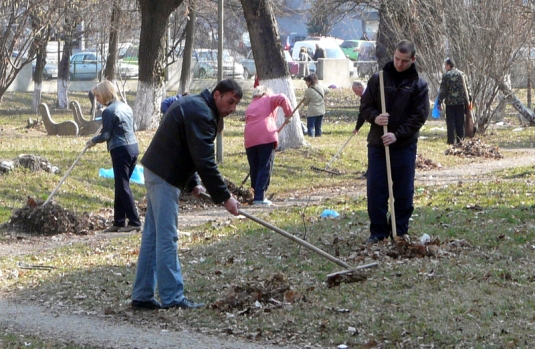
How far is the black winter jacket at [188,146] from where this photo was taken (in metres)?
6.46

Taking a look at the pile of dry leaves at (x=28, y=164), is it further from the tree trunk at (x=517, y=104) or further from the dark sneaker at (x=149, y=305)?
the tree trunk at (x=517, y=104)

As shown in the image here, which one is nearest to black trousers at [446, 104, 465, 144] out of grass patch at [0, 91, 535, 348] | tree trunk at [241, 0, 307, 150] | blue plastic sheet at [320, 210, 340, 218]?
tree trunk at [241, 0, 307, 150]

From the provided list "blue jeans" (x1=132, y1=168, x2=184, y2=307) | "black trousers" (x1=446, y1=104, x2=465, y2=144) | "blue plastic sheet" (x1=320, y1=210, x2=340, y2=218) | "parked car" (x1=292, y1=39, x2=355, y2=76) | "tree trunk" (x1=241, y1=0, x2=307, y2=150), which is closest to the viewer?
"blue jeans" (x1=132, y1=168, x2=184, y2=307)

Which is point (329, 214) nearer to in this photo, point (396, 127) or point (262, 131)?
point (262, 131)

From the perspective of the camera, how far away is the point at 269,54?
17703mm

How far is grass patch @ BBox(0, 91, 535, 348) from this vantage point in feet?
19.7

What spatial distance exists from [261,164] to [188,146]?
20.6 feet

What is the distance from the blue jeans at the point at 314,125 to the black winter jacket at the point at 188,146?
15291 mm

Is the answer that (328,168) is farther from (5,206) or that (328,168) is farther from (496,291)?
(496,291)

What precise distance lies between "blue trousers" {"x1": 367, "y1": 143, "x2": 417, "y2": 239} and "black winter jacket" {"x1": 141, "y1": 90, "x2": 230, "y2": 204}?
2.21 m

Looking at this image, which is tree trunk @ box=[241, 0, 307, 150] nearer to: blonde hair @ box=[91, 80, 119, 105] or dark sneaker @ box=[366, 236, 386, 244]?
blonde hair @ box=[91, 80, 119, 105]

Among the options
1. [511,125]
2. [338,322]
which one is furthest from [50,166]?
[511,125]

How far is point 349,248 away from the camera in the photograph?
8.48 metres

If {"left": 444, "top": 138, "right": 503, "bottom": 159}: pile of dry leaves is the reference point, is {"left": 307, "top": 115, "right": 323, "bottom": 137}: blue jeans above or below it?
above
